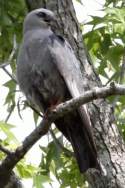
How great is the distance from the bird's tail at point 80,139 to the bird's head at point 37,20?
91cm

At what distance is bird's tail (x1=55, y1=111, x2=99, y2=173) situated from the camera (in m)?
4.12

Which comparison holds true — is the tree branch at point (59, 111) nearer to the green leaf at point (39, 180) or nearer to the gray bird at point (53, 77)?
the green leaf at point (39, 180)

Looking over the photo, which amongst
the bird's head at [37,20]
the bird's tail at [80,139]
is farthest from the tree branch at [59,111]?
the bird's head at [37,20]

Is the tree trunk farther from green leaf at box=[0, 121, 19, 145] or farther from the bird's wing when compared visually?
green leaf at box=[0, 121, 19, 145]

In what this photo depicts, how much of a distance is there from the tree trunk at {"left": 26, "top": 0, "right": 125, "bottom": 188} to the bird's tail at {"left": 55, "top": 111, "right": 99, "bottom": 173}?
155 millimetres

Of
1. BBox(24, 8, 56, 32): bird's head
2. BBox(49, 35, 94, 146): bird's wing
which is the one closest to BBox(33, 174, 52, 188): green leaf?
BBox(49, 35, 94, 146): bird's wing

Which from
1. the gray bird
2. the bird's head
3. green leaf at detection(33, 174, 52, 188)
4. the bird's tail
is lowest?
green leaf at detection(33, 174, 52, 188)

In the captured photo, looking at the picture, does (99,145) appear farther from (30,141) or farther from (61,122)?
(30,141)

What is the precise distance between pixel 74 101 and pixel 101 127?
3.24 ft

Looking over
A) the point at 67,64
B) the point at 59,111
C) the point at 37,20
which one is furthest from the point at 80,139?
the point at 37,20

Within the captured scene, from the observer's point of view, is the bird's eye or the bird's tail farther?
the bird's eye

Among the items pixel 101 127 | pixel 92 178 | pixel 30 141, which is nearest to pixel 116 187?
pixel 92 178

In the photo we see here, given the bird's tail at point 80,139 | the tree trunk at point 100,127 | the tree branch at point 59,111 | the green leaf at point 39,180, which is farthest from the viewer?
the tree trunk at point 100,127

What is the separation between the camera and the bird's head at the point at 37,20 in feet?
16.3
